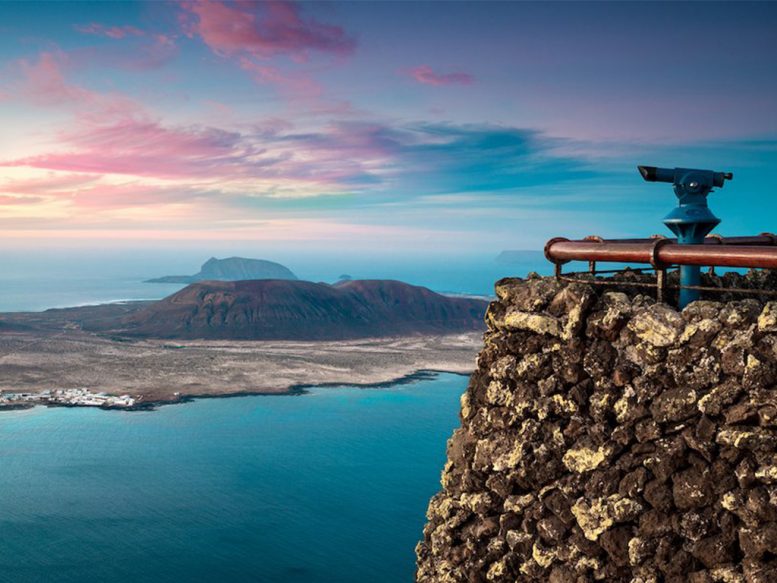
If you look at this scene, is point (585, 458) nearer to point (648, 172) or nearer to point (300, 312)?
point (648, 172)

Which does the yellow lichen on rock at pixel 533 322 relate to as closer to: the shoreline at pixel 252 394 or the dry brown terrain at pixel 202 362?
the shoreline at pixel 252 394

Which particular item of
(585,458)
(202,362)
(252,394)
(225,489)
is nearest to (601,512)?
(585,458)

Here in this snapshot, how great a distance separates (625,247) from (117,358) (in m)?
118

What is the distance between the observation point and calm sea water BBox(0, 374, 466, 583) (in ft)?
171

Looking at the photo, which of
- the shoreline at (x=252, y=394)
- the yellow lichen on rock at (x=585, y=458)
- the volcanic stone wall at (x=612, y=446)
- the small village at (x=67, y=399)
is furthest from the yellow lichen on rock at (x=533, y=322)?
the small village at (x=67, y=399)

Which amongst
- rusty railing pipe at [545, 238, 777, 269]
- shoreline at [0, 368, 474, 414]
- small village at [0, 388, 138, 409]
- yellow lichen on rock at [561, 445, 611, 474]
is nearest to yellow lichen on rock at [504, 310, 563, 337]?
rusty railing pipe at [545, 238, 777, 269]

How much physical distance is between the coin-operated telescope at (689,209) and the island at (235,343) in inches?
3616

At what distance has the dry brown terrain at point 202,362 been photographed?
10006 centimetres

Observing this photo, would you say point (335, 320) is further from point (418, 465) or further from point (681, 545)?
point (681, 545)

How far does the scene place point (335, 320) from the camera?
156375 millimetres

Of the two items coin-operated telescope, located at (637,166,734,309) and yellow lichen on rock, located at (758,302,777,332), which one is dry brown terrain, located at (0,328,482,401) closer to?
coin-operated telescope, located at (637,166,734,309)

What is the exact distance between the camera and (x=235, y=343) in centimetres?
13600

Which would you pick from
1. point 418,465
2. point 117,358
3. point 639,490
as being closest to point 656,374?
point 639,490

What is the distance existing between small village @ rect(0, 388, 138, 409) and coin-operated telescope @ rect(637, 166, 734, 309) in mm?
91828
